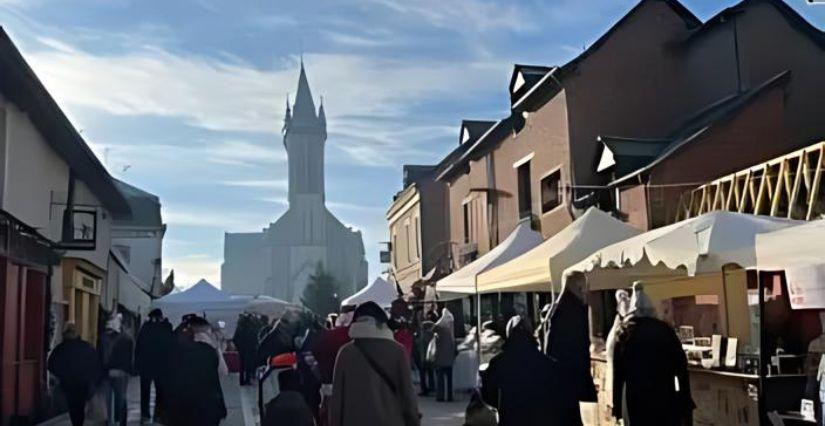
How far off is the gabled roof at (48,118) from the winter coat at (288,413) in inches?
267

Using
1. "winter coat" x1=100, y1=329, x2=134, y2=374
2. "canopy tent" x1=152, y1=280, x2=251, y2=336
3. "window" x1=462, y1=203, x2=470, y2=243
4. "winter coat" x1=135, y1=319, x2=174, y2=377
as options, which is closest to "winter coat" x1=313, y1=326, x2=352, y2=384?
"winter coat" x1=135, y1=319, x2=174, y2=377

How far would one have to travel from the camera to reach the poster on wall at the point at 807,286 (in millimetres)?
6651

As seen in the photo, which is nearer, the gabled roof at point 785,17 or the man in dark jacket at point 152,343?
the man in dark jacket at point 152,343

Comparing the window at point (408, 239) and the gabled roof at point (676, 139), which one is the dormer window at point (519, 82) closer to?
the gabled roof at point (676, 139)

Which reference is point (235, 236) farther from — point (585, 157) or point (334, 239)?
point (585, 157)

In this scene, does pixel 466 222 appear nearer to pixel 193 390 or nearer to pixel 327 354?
pixel 327 354

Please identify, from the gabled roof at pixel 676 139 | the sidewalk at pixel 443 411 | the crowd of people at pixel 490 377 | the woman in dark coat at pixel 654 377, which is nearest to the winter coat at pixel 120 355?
the crowd of people at pixel 490 377

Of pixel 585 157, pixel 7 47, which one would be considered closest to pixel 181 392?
pixel 7 47

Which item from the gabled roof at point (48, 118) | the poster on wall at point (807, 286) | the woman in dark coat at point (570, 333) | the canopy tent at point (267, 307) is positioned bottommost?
the woman in dark coat at point (570, 333)

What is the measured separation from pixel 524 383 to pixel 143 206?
36281 millimetres

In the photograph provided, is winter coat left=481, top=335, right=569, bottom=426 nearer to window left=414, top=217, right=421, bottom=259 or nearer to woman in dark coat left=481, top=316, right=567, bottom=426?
woman in dark coat left=481, top=316, right=567, bottom=426

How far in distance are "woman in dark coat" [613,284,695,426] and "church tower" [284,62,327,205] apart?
402 feet

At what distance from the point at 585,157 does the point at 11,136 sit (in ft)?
36.4

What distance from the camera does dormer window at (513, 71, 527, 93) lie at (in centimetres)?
2249
